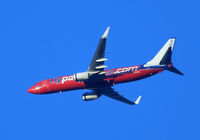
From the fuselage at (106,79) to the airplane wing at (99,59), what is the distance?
2.80 meters

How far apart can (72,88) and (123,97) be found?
10.8 meters

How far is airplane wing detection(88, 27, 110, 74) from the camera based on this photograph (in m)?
68.3

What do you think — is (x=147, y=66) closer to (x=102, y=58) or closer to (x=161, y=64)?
(x=161, y=64)

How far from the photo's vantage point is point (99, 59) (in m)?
71.2

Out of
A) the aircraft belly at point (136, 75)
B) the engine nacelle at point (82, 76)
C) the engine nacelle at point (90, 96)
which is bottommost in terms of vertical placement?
the aircraft belly at point (136, 75)

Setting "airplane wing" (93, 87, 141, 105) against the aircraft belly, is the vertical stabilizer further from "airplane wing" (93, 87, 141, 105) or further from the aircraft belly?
"airplane wing" (93, 87, 141, 105)

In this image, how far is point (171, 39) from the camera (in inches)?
2953

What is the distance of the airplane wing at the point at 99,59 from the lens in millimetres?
68312

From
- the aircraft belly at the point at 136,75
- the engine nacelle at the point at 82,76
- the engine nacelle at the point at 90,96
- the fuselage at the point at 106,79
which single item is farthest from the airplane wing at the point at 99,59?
the engine nacelle at the point at 90,96

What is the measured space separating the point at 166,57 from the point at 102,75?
417 inches

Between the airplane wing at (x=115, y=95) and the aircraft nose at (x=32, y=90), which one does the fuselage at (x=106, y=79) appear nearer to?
the aircraft nose at (x=32, y=90)

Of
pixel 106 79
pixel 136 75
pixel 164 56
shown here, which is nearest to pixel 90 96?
pixel 106 79

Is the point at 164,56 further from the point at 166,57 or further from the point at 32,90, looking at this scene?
the point at 32,90

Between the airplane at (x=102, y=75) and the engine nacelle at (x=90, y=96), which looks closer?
the airplane at (x=102, y=75)
